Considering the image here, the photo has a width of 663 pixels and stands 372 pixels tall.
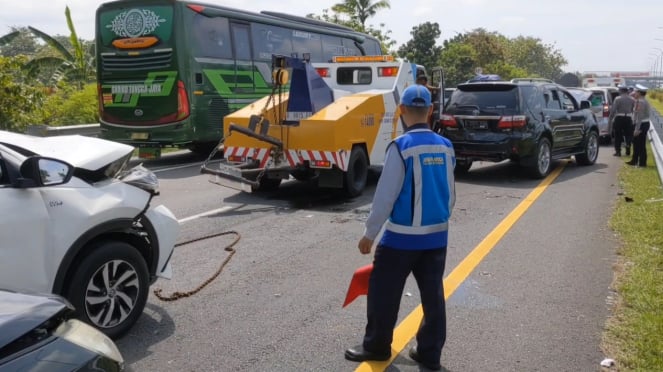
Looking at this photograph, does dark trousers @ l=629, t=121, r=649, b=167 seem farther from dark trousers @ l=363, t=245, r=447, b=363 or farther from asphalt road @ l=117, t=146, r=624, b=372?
dark trousers @ l=363, t=245, r=447, b=363

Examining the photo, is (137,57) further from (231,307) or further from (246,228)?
(231,307)

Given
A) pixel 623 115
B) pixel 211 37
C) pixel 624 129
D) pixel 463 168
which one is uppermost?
pixel 211 37

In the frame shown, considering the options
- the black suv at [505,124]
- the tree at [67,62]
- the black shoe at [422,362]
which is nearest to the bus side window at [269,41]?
the black suv at [505,124]

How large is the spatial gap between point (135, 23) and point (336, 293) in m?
10.7

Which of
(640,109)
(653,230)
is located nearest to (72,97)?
(640,109)

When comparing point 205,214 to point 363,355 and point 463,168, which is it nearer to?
point 363,355

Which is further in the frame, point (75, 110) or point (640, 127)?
point (75, 110)

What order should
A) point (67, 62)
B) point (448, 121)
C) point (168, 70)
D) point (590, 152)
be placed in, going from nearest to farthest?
point (448, 121), point (168, 70), point (590, 152), point (67, 62)

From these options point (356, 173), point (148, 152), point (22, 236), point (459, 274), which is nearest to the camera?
point (22, 236)

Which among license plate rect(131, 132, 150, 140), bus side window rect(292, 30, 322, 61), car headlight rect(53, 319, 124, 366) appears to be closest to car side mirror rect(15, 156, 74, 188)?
car headlight rect(53, 319, 124, 366)

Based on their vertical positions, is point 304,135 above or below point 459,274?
above

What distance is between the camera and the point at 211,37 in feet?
47.4

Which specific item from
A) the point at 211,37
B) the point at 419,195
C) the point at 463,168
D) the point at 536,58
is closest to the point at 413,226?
the point at 419,195

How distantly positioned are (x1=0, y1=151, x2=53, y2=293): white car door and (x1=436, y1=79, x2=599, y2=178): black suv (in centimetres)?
889
